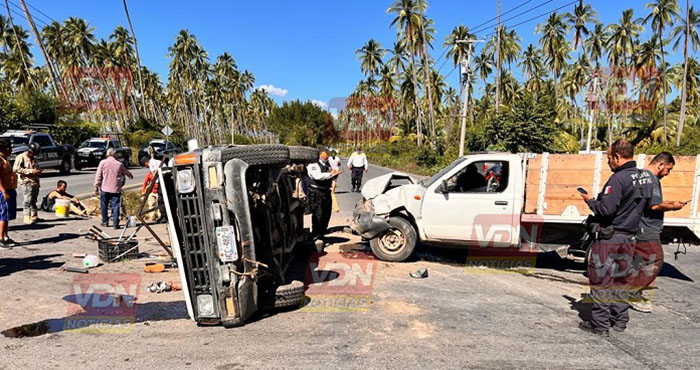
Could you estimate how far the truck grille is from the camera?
4090 millimetres

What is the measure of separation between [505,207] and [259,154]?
3835 millimetres

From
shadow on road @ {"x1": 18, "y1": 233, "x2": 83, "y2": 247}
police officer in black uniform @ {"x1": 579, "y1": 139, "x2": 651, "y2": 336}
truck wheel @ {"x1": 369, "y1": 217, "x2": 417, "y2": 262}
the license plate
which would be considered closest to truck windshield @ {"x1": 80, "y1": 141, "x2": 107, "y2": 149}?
shadow on road @ {"x1": 18, "y1": 233, "x2": 83, "y2": 247}

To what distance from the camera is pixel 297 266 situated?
659 cm

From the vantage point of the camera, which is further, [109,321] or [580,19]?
[580,19]

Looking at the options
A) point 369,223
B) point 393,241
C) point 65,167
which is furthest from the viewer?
point 65,167

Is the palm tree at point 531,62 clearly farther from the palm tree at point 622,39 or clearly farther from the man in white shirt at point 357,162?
the man in white shirt at point 357,162

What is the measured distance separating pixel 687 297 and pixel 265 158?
557 cm

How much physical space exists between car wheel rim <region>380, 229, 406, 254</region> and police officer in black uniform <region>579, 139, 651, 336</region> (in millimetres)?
2937

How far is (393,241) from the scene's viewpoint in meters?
6.98

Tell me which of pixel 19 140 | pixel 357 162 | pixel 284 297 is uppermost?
pixel 19 140

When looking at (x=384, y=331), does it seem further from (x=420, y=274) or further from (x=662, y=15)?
(x=662, y=15)

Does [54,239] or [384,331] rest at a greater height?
[54,239]

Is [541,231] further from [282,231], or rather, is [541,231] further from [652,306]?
[282,231]

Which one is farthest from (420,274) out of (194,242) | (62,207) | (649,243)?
(62,207)
